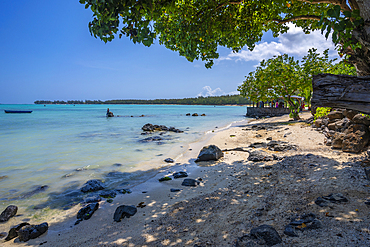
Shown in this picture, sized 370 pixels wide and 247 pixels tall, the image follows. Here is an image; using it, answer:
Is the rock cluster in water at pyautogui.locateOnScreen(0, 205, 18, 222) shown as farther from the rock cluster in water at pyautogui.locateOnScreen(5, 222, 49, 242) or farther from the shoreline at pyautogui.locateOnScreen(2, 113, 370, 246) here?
the shoreline at pyautogui.locateOnScreen(2, 113, 370, 246)

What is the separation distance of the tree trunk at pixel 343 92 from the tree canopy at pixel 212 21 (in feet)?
2.96

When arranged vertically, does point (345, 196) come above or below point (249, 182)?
above

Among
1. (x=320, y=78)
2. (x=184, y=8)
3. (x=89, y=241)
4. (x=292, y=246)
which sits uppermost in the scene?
(x=184, y=8)

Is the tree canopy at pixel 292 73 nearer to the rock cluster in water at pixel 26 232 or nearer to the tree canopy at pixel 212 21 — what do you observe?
the tree canopy at pixel 212 21

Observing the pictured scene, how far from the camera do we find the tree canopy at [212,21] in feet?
12.4

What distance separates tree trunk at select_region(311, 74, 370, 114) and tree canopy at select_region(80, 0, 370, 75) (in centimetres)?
90

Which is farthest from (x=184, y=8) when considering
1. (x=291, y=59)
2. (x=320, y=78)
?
(x=291, y=59)

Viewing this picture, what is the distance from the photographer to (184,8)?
24.6 ft

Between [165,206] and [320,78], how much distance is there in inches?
167

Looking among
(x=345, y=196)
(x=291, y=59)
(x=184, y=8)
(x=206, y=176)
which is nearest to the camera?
(x=345, y=196)

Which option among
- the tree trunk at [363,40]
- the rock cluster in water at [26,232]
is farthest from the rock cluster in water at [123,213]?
the tree trunk at [363,40]

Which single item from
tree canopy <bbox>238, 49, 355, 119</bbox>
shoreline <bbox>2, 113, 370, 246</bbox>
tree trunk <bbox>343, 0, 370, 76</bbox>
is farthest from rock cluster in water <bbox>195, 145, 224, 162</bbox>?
tree canopy <bbox>238, 49, 355, 119</bbox>

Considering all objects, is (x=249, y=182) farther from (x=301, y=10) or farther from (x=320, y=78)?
(x=301, y=10)

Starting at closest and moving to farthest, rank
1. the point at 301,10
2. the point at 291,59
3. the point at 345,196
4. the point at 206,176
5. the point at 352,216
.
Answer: the point at 352,216 → the point at 345,196 → the point at 206,176 → the point at 301,10 → the point at 291,59
